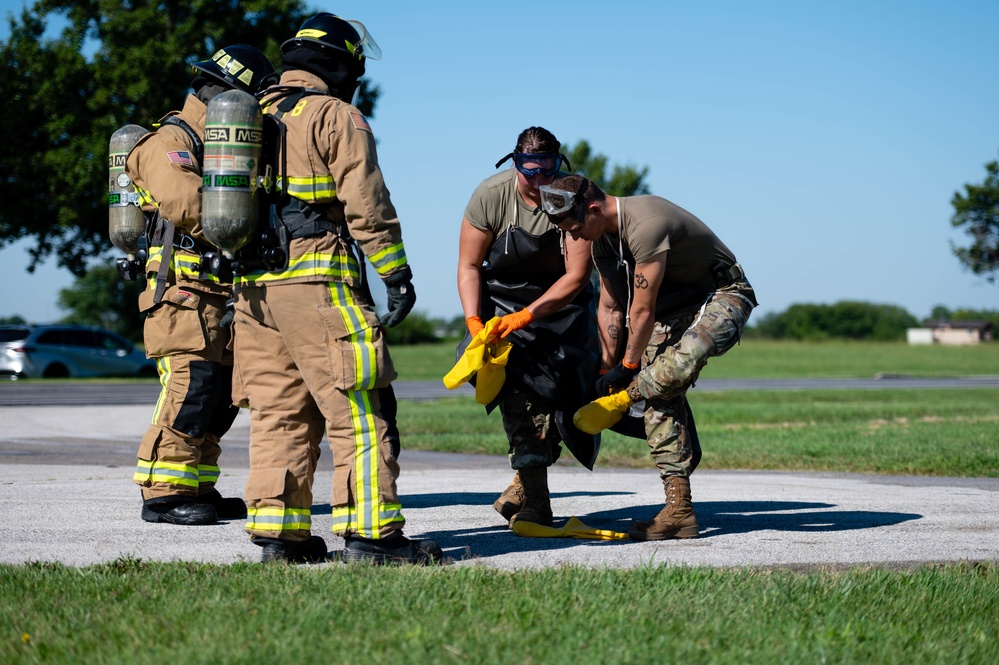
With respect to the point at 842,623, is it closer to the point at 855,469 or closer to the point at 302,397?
the point at 302,397

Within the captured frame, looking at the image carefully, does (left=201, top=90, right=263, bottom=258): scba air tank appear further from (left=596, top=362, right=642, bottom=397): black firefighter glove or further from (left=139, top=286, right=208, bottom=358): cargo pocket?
(left=596, top=362, right=642, bottom=397): black firefighter glove

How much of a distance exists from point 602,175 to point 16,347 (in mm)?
33021

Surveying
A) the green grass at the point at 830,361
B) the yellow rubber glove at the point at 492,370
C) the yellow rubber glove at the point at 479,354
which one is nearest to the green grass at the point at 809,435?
the yellow rubber glove at the point at 492,370

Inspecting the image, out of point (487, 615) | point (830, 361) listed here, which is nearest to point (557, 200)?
point (487, 615)

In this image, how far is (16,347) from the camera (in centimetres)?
2817

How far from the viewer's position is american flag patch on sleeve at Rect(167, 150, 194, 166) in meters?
5.39

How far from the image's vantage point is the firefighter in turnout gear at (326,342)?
462 cm

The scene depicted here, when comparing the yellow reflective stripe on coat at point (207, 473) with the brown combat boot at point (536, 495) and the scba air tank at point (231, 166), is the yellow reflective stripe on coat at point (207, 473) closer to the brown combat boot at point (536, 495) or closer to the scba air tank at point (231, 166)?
the brown combat boot at point (536, 495)

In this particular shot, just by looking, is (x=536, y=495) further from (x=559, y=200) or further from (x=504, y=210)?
(x=559, y=200)

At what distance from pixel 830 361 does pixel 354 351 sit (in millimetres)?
47171

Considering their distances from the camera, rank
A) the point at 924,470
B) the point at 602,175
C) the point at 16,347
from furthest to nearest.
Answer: the point at 602,175 < the point at 16,347 < the point at 924,470

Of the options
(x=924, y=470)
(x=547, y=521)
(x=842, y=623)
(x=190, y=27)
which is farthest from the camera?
(x=190, y=27)

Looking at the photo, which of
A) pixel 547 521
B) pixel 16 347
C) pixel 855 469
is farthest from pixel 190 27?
pixel 547 521

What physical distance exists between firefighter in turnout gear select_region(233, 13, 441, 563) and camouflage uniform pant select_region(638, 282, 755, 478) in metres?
1.47
